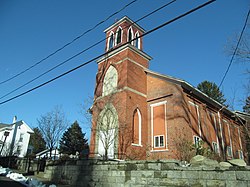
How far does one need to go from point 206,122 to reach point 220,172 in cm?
1470

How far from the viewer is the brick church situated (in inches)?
643

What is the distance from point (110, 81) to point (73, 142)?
26441 mm

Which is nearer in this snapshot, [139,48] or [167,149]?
[167,149]

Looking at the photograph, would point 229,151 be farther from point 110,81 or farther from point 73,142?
point 73,142

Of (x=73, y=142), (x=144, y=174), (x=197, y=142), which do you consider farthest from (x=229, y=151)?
(x=73, y=142)

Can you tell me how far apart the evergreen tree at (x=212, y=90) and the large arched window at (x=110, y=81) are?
2822cm

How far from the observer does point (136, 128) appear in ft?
57.7

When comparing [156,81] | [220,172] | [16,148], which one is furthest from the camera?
[16,148]

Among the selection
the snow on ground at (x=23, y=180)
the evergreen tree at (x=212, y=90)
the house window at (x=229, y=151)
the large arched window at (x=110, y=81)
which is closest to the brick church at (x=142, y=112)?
the large arched window at (x=110, y=81)

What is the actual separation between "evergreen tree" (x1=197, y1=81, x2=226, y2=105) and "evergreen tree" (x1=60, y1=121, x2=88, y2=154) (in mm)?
27225

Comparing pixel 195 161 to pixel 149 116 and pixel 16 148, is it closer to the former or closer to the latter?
pixel 149 116

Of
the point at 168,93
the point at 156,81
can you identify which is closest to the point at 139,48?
the point at 156,81

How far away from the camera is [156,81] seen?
19.2 metres

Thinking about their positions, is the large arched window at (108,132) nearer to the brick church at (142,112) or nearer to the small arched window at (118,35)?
the brick church at (142,112)
